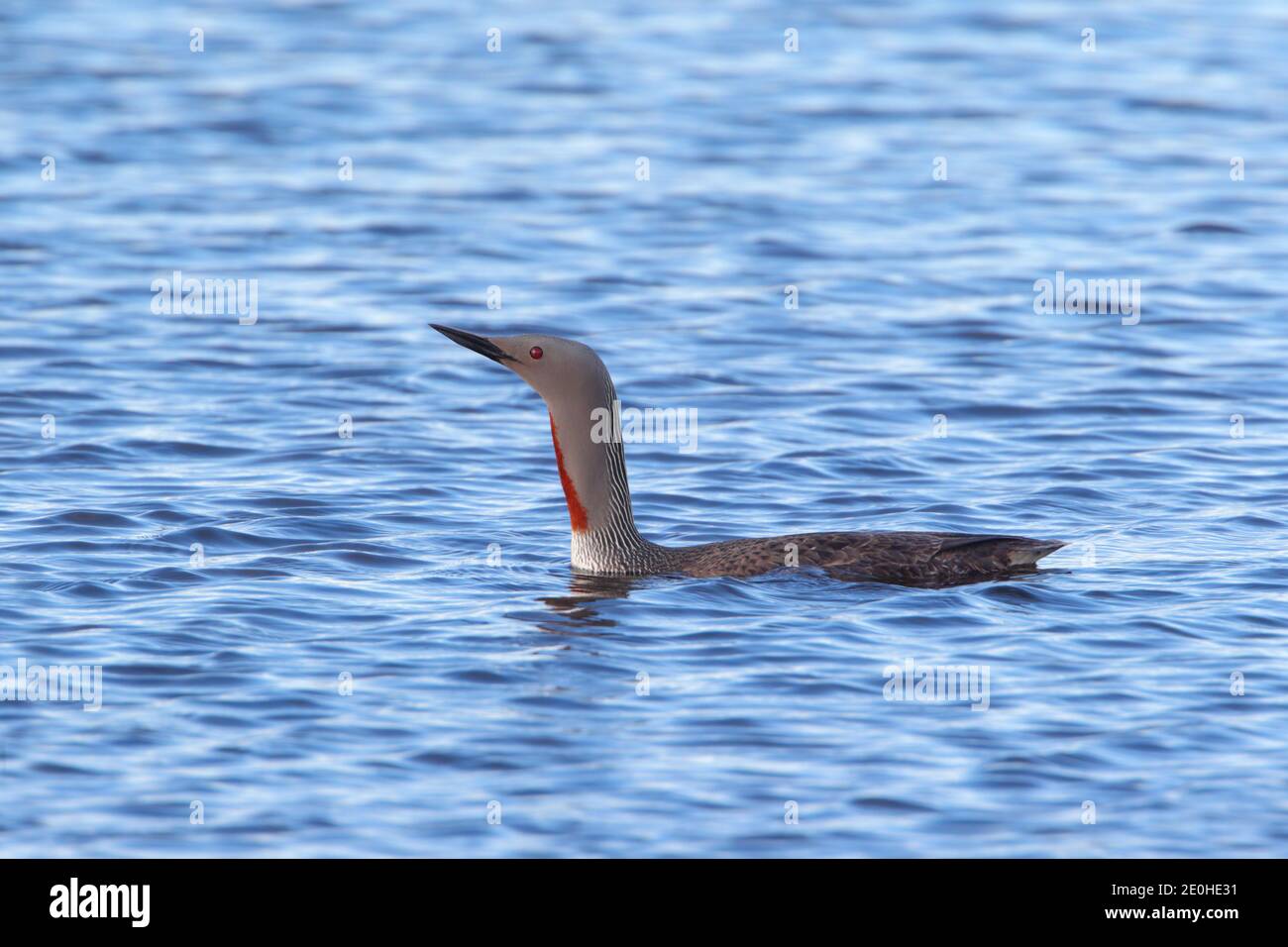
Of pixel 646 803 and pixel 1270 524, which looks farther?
pixel 1270 524

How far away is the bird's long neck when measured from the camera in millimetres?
10062

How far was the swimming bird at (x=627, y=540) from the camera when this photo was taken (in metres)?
9.66

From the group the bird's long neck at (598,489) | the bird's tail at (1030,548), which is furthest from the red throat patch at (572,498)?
the bird's tail at (1030,548)

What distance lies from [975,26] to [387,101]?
31.3 ft

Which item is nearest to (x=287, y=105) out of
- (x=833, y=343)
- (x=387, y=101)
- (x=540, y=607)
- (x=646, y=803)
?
(x=387, y=101)

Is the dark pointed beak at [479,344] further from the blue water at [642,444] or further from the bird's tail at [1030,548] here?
the bird's tail at [1030,548]

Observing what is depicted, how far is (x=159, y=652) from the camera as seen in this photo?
8672 mm

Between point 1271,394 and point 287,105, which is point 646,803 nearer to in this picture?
point 1271,394

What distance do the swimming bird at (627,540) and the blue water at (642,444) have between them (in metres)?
0.16

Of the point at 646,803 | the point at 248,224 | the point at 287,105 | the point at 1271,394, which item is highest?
the point at 287,105

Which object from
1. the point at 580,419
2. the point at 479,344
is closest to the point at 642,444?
the point at 580,419

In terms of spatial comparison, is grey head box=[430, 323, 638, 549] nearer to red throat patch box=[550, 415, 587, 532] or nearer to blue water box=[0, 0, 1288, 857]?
red throat patch box=[550, 415, 587, 532]

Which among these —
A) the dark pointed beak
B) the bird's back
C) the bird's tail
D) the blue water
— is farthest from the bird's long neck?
the bird's tail

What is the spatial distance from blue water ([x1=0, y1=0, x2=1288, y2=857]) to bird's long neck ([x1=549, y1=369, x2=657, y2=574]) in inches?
9.5
